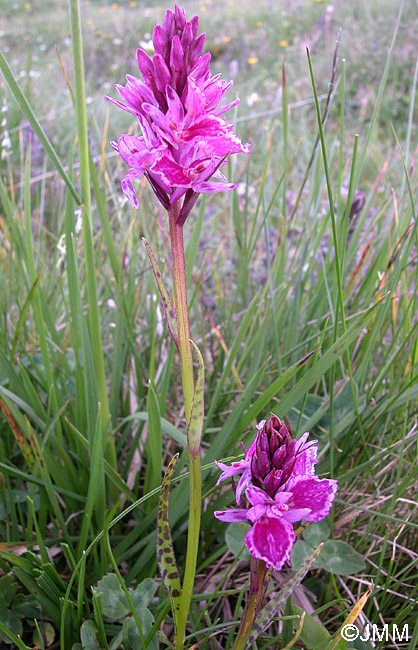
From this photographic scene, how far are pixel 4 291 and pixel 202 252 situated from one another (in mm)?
932

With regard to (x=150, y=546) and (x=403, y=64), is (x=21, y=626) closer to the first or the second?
(x=150, y=546)

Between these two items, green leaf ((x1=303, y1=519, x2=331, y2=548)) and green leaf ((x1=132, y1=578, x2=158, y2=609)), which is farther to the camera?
green leaf ((x1=303, y1=519, x2=331, y2=548))

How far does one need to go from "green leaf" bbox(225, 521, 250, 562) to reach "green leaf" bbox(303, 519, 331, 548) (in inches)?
4.6

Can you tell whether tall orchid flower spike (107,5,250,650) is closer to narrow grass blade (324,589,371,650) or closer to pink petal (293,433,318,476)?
pink petal (293,433,318,476)

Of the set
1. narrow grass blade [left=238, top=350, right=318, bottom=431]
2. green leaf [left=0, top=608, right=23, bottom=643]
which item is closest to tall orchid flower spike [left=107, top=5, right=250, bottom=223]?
narrow grass blade [left=238, top=350, right=318, bottom=431]

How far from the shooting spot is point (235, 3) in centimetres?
1230

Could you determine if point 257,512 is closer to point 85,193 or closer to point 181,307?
point 181,307

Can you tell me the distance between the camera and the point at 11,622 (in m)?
0.85

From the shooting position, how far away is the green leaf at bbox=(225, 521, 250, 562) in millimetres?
867

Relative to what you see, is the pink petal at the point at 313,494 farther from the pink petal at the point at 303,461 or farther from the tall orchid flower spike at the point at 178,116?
the tall orchid flower spike at the point at 178,116

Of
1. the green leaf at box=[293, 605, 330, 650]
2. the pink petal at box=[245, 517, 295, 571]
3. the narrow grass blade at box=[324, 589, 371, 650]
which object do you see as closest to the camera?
the pink petal at box=[245, 517, 295, 571]

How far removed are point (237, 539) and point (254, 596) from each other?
282 mm

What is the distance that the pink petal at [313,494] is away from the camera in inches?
22.5

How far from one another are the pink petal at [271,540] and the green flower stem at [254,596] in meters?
0.05
